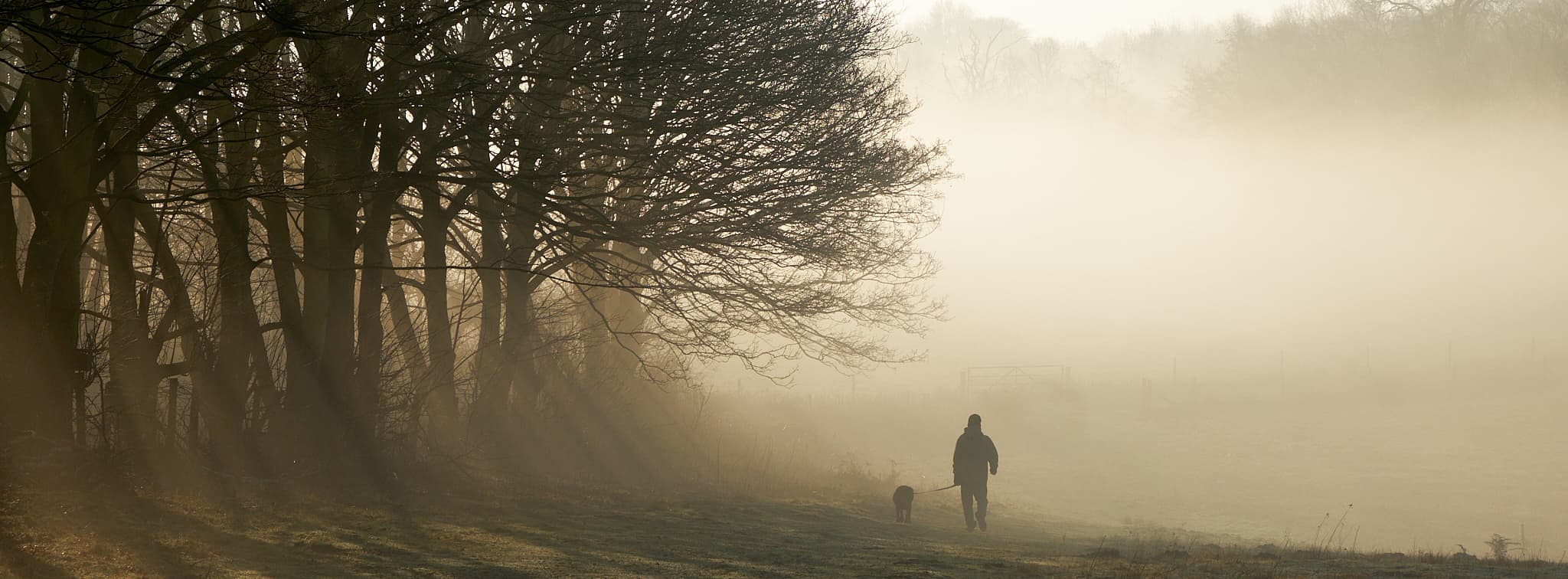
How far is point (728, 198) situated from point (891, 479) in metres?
9.04

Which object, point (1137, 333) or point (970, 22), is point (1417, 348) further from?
point (970, 22)

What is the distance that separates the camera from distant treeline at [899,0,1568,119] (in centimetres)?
4750

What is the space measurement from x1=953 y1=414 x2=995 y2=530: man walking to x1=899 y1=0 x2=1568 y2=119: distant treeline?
28273mm

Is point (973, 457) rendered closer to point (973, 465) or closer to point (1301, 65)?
point (973, 465)

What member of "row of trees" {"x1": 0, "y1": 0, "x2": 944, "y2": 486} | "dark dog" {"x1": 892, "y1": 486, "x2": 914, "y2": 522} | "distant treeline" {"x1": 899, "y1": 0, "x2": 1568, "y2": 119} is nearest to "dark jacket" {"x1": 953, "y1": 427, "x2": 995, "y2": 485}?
"dark dog" {"x1": 892, "y1": 486, "x2": 914, "y2": 522}

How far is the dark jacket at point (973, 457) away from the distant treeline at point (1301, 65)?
28265mm

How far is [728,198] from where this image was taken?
44.1ft

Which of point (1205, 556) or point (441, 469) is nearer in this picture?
point (1205, 556)

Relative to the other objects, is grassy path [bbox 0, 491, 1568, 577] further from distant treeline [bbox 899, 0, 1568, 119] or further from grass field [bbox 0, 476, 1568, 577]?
distant treeline [bbox 899, 0, 1568, 119]

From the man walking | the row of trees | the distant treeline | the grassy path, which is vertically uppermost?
the distant treeline

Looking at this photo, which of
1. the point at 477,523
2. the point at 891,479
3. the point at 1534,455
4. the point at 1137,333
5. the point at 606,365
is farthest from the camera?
the point at 1137,333

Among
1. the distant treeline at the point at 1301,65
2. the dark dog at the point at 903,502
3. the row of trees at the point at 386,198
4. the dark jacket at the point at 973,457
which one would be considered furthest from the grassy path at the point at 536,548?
the distant treeline at the point at 1301,65

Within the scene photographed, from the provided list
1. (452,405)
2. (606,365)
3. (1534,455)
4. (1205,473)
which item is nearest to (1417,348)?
(1534,455)

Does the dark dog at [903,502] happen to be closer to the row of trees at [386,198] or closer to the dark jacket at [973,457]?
the dark jacket at [973,457]
